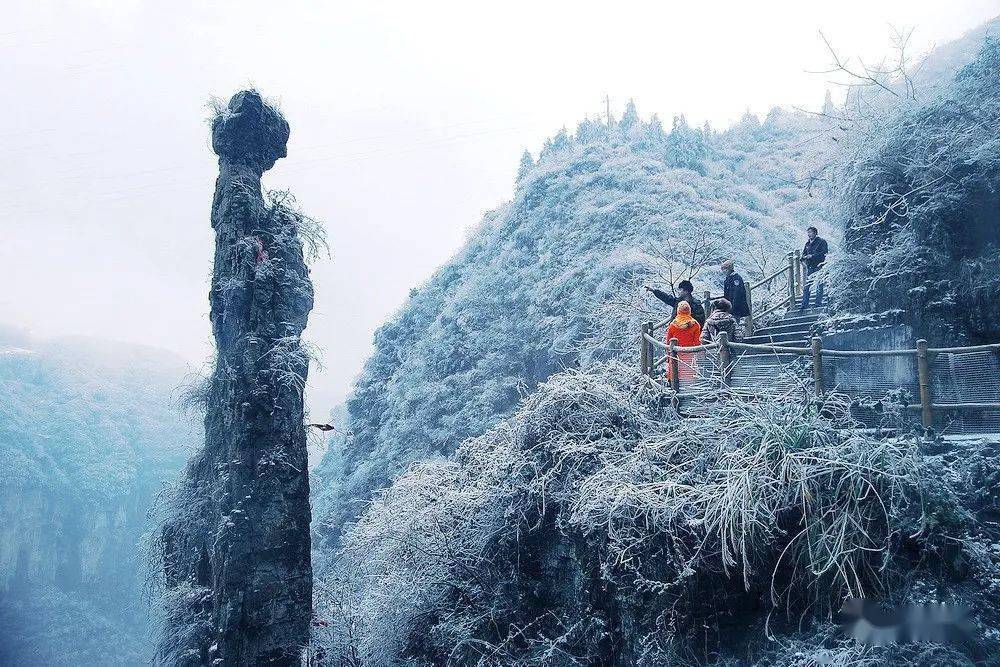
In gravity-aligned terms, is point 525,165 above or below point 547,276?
above

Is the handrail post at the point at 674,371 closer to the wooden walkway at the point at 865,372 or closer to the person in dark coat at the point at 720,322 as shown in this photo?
the wooden walkway at the point at 865,372

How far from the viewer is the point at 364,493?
98.5 ft

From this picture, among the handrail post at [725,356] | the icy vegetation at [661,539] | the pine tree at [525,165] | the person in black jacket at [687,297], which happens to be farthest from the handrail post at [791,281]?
the pine tree at [525,165]

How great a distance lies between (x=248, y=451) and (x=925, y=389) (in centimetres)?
992

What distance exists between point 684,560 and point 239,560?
7251 millimetres

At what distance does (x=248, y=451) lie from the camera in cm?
1060

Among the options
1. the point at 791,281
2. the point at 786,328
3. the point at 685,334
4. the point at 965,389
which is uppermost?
the point at 791,281

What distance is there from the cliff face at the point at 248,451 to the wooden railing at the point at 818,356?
6.57m

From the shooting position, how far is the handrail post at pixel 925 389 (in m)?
6.41

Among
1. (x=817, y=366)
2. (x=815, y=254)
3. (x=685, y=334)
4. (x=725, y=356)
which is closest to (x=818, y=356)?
(x=817, y=366)

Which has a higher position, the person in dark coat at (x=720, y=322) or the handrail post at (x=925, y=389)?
the person in dark coat at (x=720, y=322)

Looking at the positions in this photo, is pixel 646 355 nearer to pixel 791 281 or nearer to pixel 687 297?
pixel 687 297

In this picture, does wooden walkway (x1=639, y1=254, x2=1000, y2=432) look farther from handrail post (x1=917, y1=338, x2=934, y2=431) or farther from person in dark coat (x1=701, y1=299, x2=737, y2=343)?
person in dark coat (x1=701, y1=299, x2=737, y2=343)

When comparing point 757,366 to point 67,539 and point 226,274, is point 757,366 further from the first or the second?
point 67,539
